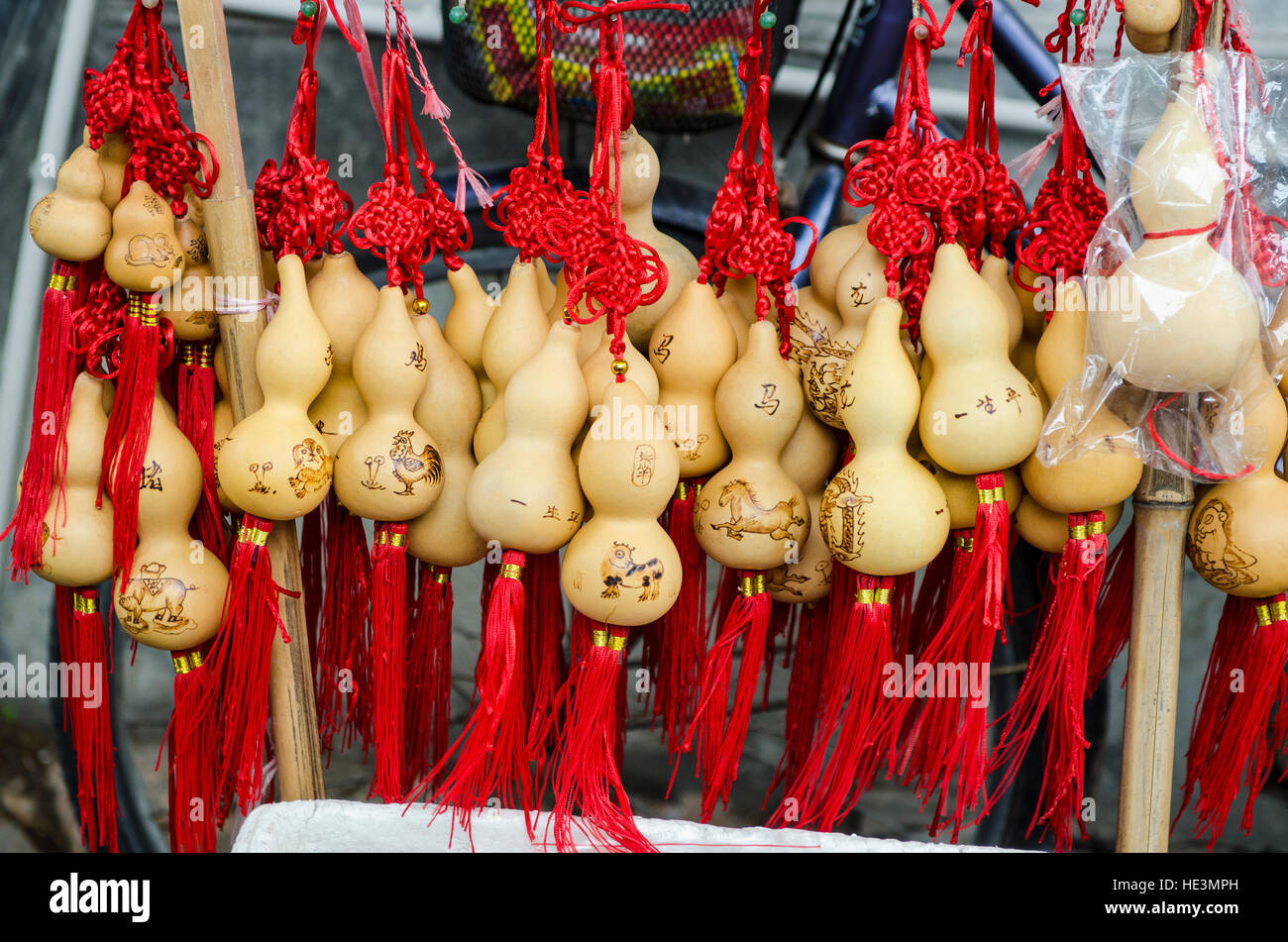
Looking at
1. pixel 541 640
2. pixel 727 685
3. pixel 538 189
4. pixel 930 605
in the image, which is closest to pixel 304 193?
pixel 538 189

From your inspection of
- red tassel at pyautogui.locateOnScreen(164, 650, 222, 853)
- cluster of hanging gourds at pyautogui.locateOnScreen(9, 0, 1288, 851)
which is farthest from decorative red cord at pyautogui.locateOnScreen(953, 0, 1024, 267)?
red tassel at pyautogui.locateOnScreen(164, 650, 222, 853)

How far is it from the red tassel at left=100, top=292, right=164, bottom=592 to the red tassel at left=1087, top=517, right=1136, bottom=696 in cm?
84

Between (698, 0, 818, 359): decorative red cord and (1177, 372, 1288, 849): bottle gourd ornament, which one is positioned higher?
(698, 0, 818, 359): decorative red cord

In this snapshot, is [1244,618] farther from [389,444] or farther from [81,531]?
[81,531]

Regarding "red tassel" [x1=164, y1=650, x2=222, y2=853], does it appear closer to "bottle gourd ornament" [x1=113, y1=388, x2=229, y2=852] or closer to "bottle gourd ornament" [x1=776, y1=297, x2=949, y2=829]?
"bottle gourd ornament" [x1=113, y1=388, x2=229, y2=852]

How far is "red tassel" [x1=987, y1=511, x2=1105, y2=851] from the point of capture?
2.83ft

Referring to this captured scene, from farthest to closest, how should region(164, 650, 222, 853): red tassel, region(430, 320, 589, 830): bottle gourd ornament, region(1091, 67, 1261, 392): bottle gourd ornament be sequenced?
region(164, 650, 222, 853): red tassel → region(430, 320, 589, 830): bottle gourd ornament → region(1091, 67, 1261, 392): bottle gourd ornament

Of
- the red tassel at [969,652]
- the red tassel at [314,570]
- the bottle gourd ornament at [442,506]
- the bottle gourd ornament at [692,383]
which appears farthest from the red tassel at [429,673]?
the red tassel at [969,652]

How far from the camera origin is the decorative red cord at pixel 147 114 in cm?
85

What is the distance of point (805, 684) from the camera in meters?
1.03

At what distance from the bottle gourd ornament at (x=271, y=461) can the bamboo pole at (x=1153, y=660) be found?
0.67 m

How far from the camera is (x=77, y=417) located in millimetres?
907

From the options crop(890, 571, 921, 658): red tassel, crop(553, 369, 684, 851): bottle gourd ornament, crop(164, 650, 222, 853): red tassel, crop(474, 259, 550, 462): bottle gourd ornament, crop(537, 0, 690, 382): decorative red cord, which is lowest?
crop(164, 650, 222, 853): red tassel
